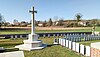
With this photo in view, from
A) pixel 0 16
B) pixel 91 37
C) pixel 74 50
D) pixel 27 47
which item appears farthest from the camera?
pixel 0 16

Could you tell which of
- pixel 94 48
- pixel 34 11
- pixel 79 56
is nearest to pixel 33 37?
pixel 34 11

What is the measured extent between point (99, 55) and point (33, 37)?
10.5 m

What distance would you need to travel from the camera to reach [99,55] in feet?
21.3

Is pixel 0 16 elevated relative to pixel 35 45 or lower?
elevated

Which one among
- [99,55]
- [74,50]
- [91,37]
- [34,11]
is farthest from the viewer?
[91,37]

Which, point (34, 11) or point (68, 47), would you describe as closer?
point (68, 47)

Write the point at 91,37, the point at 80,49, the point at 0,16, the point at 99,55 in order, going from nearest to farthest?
1. the point at 99,55
2. the point at 80,49
3. the point at 91,37
4. the point at 0,16

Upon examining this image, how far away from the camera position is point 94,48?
6.71 metres

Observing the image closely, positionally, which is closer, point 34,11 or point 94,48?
point 94,48

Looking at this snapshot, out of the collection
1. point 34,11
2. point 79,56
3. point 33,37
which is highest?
point 34,11

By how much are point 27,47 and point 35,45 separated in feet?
2.84

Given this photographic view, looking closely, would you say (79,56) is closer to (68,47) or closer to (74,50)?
(74,50)

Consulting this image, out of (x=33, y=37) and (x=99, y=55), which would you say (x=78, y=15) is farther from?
(x=99, y=55)

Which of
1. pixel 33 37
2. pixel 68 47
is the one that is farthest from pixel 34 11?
pixel 68 47
